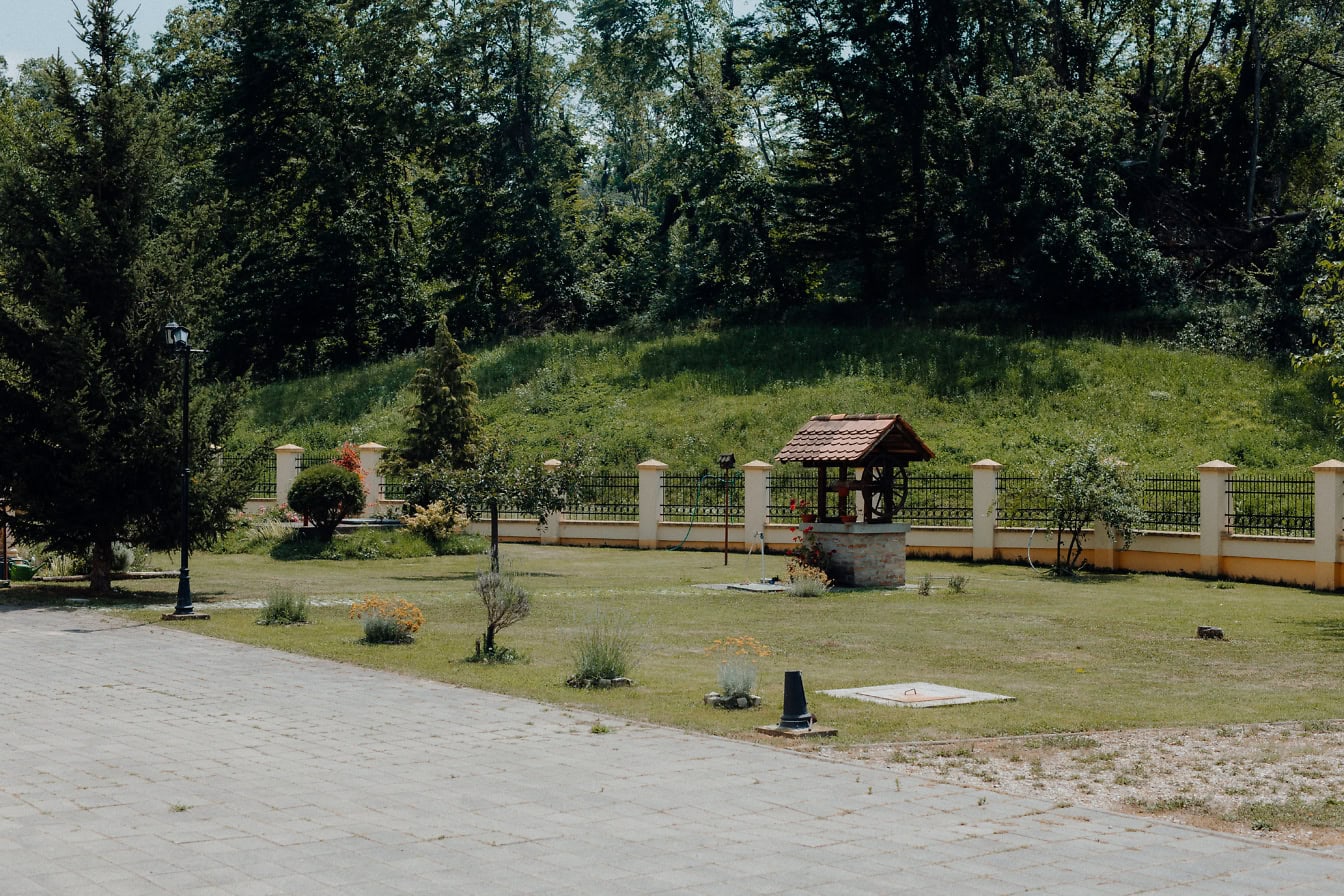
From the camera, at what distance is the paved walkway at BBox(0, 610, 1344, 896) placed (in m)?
6.75

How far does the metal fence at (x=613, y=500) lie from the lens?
3488 cm

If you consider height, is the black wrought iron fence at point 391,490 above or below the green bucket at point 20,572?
above

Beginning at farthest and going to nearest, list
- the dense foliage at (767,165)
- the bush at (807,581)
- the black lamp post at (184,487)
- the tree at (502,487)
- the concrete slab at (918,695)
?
1. the dense foliage at (767,165)
2. the tree at (502,487)
3. the bush at (807,581)
4. the black lamp post at (184,487)
5. the concrete slab at (918,695)

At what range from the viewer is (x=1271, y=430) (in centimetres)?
3844

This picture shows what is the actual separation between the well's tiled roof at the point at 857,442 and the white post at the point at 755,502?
6701 mm

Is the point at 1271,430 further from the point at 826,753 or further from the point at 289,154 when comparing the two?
the point at 289,154

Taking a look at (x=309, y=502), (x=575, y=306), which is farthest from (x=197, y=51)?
(x=309, y=502)

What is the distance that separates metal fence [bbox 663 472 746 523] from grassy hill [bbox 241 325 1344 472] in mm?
5581

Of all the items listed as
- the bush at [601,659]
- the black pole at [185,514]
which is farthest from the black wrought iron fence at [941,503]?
the bush at [601,659]

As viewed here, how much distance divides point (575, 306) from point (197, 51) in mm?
22761

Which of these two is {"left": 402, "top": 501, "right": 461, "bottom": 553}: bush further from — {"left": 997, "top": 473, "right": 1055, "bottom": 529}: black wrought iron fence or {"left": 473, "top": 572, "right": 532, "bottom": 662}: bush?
{"left": 473, "top": 572, "right": 532, "bottom": 662}: bush

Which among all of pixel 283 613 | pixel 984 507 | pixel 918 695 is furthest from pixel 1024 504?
pixel 918 695

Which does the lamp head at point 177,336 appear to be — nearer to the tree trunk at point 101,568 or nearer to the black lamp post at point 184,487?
the black lamp post at point 184,487

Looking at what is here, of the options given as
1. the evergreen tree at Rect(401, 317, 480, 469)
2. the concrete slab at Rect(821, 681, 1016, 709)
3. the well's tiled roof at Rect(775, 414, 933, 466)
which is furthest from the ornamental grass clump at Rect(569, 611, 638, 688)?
the evergreen tree at Rect(401, 317, 480, 469)
